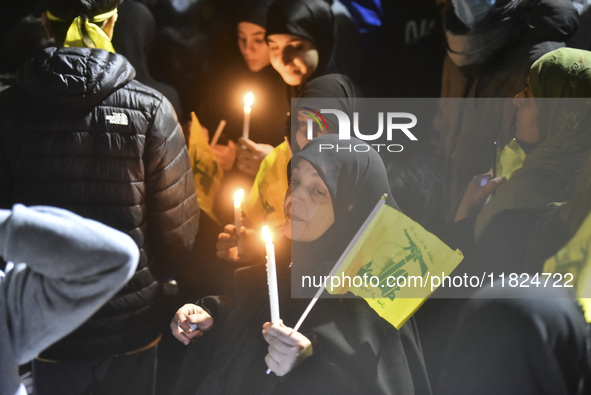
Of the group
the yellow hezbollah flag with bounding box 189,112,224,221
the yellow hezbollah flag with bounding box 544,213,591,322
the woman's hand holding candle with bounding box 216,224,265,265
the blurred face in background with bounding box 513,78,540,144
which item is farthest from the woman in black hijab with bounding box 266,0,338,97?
the yellow hezbollah flag with bounding box 544,213,591,322

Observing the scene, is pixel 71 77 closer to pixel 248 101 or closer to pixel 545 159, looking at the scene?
pixel 248 101

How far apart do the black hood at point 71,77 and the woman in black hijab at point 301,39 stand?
2.19 ft

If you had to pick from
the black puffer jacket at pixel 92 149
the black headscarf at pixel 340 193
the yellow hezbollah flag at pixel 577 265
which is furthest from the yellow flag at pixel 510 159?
the black puffer jacket at pixel 92 149

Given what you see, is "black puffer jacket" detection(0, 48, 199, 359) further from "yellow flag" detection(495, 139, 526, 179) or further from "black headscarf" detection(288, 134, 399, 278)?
"yellow flag" detection(495, 139, 526, 179)

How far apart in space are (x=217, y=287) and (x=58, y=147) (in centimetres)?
79

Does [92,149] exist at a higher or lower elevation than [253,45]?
lower

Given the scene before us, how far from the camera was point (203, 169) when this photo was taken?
2611mm

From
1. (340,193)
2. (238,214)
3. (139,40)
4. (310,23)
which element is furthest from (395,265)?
(139,40)

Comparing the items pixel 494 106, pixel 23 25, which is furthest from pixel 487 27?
pixel 23 25

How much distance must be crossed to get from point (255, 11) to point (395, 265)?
119 cm

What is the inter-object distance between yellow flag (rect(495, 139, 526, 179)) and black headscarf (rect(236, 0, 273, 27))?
109 centimetres

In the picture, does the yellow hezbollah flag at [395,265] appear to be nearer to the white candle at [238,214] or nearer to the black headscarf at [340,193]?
the black headscarf at [340,193]

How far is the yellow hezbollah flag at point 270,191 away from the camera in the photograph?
7.98ft

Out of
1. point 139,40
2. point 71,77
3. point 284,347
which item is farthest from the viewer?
point 139,40
